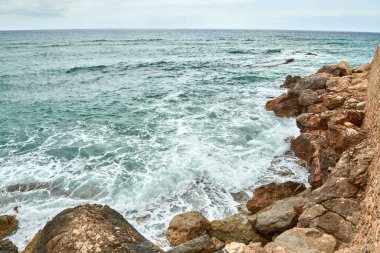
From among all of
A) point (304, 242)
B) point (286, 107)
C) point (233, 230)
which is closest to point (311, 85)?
point (286, 107)

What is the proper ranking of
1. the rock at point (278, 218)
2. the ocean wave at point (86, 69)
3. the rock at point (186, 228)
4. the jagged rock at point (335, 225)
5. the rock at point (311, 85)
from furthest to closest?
the ocean wave at point (86, 69)
the rock at point (311, 85)
the rock at point (186, 228)
the rock at point (278, 218)
the jagged rock at point (335, 225)

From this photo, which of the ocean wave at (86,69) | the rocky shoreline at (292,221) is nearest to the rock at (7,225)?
the rocky shoreline at (292,221)

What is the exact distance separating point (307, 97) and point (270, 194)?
29.2 ft

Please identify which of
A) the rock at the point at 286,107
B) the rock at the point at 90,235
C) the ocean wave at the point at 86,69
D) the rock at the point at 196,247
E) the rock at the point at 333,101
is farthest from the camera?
the ocean wave at the point at 86,69

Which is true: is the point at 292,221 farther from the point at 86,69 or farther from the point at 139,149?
the point at 86,69

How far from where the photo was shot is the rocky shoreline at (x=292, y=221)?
4.58 m

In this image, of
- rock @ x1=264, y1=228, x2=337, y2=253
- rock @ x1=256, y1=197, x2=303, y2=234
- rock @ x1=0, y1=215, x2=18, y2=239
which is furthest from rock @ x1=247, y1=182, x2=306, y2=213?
rock @ x1=0, y1=215, x2=18, y2=239

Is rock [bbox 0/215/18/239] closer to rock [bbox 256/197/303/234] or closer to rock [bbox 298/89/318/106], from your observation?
rock [bbox 256/197/303/234]

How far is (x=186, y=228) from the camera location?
304 inches

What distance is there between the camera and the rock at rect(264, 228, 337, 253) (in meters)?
5.32

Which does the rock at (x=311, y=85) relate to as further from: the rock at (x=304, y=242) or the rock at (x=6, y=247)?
the rock at (x=6, y=247)

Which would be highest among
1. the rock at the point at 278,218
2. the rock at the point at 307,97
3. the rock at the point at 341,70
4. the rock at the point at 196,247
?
the rock at the point at 341,70

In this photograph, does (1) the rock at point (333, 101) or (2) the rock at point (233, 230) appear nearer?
(2) the rock at point (233, 230)

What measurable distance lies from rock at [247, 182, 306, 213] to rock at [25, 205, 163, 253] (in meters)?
4.61
